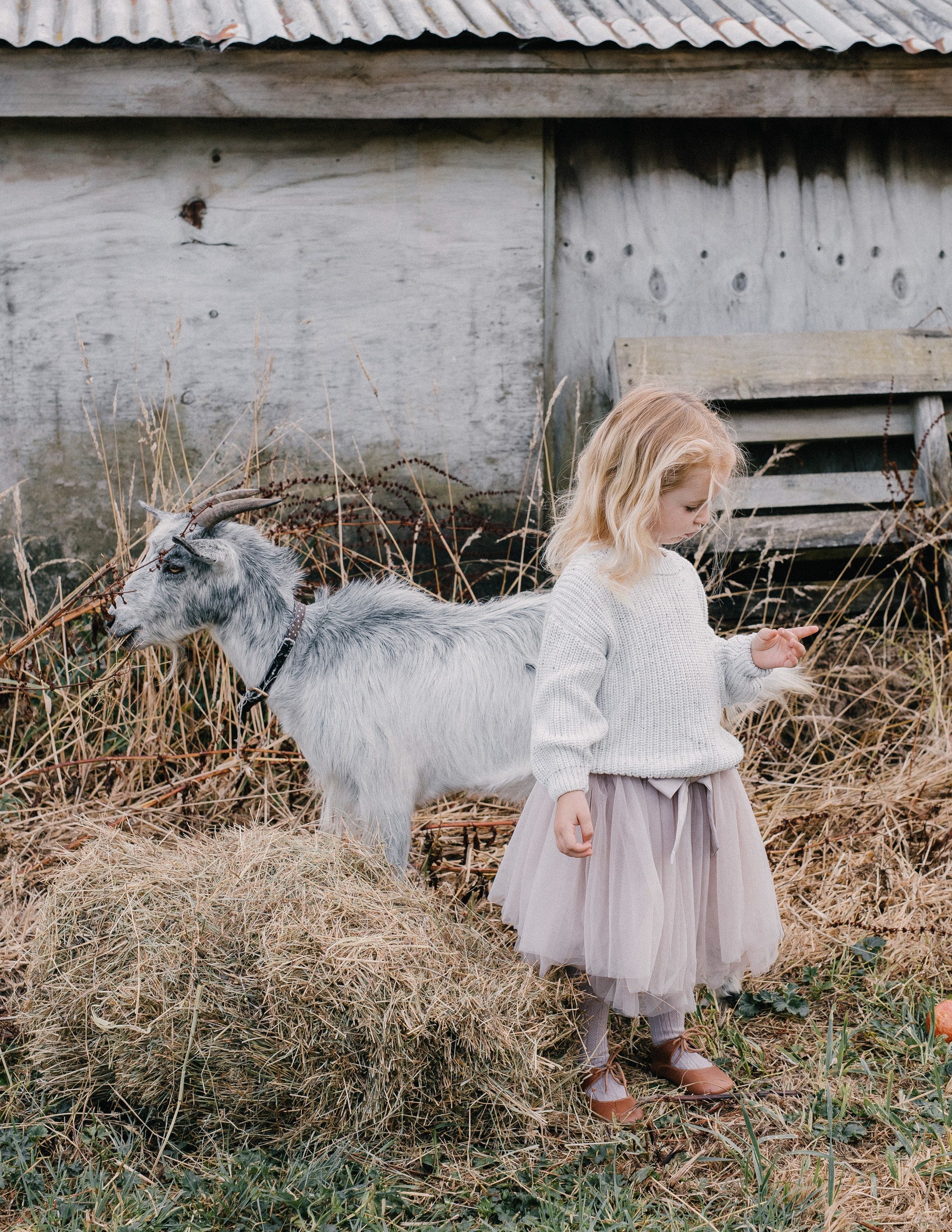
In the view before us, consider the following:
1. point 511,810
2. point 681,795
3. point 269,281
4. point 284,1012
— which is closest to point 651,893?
point 681,795

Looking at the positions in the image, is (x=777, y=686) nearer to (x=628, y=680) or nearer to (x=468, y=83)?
(x=628, y=680)

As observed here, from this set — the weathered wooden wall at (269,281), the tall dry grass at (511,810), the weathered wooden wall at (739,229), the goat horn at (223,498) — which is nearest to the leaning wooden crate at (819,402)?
the tall dry grass at (511,810)

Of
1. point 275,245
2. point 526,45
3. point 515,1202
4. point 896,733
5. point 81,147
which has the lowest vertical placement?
point 515,1202

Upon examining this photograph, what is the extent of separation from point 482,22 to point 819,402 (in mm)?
2280

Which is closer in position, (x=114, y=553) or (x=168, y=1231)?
(x=168, y=1231)

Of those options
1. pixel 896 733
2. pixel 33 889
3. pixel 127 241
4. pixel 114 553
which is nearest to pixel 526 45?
pixel 127 241

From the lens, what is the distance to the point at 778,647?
108 inches

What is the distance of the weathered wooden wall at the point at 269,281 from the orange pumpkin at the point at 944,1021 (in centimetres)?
309

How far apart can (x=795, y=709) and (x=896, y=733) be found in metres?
0.44

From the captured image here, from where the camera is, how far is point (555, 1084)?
278 cm

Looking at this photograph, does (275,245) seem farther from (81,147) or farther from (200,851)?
(200,851)

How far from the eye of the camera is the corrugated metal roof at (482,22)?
175 inches

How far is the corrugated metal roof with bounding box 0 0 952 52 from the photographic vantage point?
4.46 m

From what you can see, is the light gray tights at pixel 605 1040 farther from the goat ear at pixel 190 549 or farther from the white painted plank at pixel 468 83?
the white painted plank at pixel 468 83
